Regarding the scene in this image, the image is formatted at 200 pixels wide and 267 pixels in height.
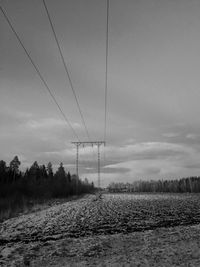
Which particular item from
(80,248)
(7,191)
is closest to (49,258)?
(80,248)

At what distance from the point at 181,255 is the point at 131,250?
62.9 inches

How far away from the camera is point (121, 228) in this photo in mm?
13500

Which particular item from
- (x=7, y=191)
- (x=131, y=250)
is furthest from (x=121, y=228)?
(x=7, y=191)

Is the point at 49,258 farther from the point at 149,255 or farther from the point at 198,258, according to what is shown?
the point at 198,258

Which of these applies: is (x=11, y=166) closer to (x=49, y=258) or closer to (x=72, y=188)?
(x=72, y=188)

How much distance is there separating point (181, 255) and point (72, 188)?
100413 millimetres

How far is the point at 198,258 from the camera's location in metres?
7.42

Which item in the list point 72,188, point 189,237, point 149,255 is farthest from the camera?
point 72,188

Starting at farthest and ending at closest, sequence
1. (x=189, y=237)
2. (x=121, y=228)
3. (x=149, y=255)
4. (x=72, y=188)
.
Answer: (x=72, y=188) < (x=121, y=228) < (x=189, y=237) < (x=149, y=255)

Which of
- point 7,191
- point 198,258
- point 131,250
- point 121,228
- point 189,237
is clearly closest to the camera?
point 198,258

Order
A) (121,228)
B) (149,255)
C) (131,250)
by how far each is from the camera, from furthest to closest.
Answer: (121,228) → (131,250) → (149,255)

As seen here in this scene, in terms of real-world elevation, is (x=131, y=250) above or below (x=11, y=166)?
below

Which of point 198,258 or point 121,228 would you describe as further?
point 121,228

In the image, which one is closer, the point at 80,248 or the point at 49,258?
the point at 49,258
